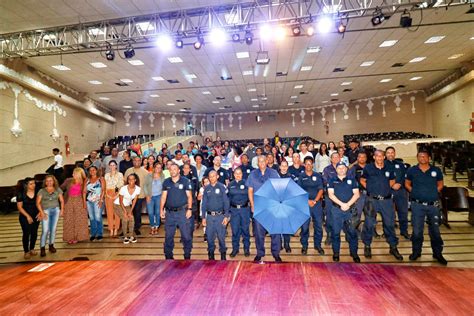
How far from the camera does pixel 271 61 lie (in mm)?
12102

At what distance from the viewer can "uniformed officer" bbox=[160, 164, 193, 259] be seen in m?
4.19

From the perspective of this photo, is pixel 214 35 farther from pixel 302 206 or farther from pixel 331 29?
pixel 302 206

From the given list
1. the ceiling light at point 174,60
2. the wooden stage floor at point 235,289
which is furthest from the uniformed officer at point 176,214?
the ceiling light at point 174,60

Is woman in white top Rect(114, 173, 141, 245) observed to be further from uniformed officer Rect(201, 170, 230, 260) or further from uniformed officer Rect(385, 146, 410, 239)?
uniformed officer Rect(385, 146, 410, 239)

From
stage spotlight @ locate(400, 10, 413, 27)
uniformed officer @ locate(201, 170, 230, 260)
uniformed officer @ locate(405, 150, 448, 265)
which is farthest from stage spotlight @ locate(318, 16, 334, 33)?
uniformed officer @ locate(201, 170, 230, 260)

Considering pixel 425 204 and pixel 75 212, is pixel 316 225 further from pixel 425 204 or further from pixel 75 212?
pixel 75 212

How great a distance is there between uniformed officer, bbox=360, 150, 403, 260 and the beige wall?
13.9 meters

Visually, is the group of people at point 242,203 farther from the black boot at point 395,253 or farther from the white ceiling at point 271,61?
the white ceiling at point 271,61

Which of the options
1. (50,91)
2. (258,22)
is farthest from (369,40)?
(50,91)

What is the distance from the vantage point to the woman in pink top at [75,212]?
5691 millimetres

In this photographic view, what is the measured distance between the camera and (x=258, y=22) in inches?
293

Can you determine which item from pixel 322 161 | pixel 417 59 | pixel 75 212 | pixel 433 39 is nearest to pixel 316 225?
pixel 322 161

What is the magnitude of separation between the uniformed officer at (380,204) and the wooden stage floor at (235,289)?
109 inches

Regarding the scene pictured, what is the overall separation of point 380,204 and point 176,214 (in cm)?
331
